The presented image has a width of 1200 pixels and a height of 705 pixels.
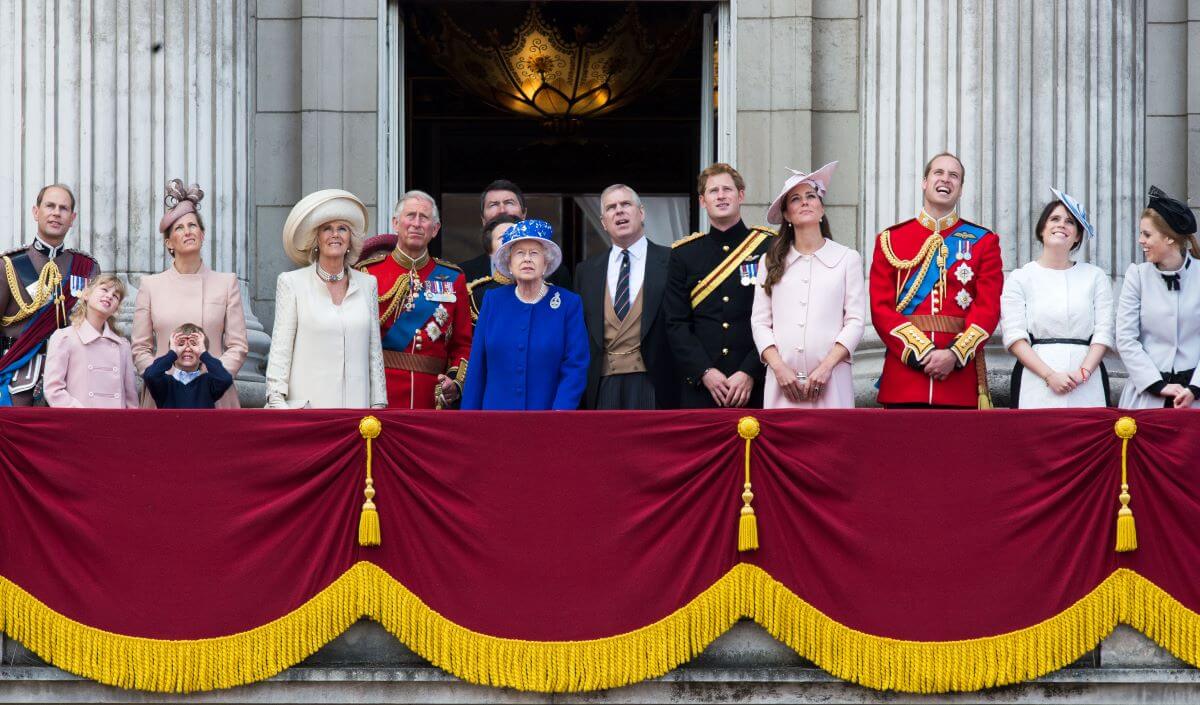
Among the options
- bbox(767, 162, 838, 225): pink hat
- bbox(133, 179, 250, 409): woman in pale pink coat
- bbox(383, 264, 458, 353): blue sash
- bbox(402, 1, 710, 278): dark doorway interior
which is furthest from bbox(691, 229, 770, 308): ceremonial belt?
bbox(402, 1, 710, 278): dark doorway interior

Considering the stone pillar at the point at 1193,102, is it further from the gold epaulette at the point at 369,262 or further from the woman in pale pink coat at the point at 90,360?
the woman in pale pink coat at the point at 90,360

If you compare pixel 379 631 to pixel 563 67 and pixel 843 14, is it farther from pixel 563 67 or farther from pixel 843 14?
pixel 563 67

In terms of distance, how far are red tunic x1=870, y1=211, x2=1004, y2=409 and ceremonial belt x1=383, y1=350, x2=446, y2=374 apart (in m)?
2.31

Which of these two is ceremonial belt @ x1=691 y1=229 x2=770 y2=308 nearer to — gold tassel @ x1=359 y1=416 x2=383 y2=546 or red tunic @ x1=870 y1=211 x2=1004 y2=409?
red tunic @ x1=870 y1=211 x2=1004 y2=409

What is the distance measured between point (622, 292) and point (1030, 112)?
10.6 feet

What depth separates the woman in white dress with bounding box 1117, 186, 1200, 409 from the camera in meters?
9.34

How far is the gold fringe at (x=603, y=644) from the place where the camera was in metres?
8.30

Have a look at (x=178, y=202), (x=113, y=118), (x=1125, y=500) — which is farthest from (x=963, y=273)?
(x=113, y=118)

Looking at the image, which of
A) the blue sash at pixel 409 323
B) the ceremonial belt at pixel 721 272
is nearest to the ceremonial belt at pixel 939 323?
the ceremonial belt at pixel 721 272

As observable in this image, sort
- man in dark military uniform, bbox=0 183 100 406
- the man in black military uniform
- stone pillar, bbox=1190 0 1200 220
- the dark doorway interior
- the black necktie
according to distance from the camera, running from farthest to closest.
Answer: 1. the dark doorway interior
2. stone pillar, bbox=1190 0 1200 220
3. the black necktie
4. man in dark military uniform, bbox=0 183 100 406
5. the man in black military uniform

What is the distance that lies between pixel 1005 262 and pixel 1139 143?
119cm

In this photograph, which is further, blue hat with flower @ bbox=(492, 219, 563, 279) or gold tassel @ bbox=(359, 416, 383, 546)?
blue hat with flower @ bbox=(492, 219, 563, 279)

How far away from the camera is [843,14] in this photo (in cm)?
1249

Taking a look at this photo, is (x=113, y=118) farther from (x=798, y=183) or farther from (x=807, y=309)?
(x=807, y=309)
